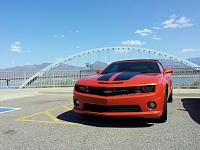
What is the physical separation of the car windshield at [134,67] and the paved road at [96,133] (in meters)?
1.26

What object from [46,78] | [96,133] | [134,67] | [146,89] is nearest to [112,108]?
[96,133]

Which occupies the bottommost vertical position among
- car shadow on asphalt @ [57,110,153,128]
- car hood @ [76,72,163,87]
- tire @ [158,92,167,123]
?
car shadow on asphalt @ [57,110,153,128]

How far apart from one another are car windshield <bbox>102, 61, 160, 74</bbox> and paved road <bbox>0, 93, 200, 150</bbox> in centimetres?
126

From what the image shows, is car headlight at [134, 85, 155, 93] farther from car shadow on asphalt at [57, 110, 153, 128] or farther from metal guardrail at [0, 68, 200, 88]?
metal guardrail at [0, 68, 200, 88]

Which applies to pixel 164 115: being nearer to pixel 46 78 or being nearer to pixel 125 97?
pixel 125 97

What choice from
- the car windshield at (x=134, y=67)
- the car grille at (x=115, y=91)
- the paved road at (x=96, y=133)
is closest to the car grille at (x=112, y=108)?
the car grille at (x=115, y=91)

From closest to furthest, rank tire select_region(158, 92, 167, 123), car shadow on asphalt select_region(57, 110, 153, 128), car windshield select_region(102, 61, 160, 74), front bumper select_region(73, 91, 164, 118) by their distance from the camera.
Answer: front bumper select_region(73, 91, 164, 118) < tire select_region(158, 92, 167, 123) < car shadow on asphalt select_region(57, 110, 153, 128) < car windshield select_region(102, 61, 160, 74)

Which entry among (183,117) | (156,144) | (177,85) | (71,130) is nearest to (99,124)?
(71,130)

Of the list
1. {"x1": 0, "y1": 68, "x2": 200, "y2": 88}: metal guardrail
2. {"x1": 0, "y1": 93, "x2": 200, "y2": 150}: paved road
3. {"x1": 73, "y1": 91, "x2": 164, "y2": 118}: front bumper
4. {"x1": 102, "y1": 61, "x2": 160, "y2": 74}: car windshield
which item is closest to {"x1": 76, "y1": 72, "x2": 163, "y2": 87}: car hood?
{"x1": 73, "y1": 91, "x2": 164, "y2": 118}: front bumper

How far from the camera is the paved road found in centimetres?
391

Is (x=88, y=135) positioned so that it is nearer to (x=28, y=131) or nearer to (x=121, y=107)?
(x=121, y=107)

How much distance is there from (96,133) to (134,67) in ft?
8.18

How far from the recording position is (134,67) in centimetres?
656

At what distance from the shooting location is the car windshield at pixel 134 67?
250 inches
